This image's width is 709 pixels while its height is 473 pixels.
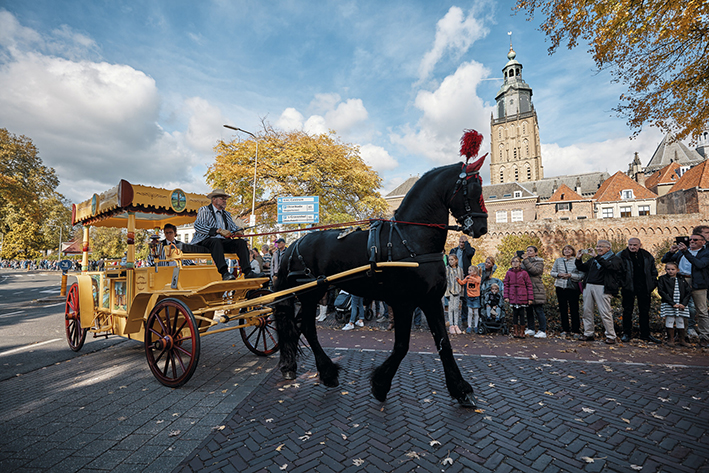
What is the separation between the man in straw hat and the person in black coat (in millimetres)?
7520

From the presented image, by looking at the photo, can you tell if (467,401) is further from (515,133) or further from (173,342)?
(515,133)

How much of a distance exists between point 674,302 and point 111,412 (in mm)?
9350

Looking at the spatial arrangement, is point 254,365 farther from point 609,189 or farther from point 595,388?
point 609,189

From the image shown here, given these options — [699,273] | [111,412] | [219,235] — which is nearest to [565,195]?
[699,273]

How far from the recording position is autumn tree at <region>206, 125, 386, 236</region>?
19641 mm

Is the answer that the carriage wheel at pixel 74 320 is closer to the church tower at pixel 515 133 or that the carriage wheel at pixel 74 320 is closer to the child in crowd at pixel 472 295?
the child in crowd at pixel 472 295

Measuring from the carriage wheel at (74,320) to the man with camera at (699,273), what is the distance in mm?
11453

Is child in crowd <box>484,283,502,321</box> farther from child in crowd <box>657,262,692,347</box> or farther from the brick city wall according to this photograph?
the brick city wall

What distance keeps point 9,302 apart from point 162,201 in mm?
13345

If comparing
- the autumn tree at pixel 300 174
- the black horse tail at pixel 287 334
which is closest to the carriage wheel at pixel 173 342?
the black horse tail at pixel 287 334

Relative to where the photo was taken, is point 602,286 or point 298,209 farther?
point 298,209

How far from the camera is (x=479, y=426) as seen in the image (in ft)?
10.5

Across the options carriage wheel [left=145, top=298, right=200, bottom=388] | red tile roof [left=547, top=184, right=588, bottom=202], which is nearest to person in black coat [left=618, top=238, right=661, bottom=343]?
carriage wheel [left=145, top=298, right=200, bottom=388]

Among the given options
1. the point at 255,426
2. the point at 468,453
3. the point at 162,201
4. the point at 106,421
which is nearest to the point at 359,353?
the point at 255,426
